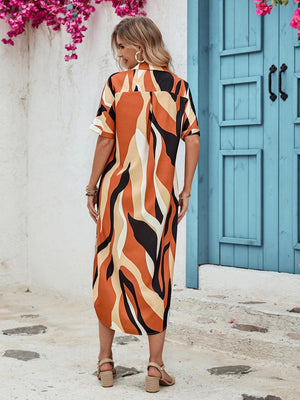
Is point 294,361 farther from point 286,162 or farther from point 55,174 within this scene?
point 55,174

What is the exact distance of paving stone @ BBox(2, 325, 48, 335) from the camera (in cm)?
445

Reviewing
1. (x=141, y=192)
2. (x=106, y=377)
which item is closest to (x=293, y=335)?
(x=106, y=377)

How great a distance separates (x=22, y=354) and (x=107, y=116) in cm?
152

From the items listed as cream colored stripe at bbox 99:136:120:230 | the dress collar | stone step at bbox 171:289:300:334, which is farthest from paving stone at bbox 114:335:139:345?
the dress collar

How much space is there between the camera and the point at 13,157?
621cm

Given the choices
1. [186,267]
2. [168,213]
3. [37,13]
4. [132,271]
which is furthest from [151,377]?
[37,13]

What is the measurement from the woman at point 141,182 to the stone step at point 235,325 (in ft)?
2.57

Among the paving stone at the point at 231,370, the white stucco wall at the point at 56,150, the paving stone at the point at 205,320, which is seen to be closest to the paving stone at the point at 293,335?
the paving stone at the point at 231,370

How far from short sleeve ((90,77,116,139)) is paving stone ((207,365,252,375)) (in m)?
1.31

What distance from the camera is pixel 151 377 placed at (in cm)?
316

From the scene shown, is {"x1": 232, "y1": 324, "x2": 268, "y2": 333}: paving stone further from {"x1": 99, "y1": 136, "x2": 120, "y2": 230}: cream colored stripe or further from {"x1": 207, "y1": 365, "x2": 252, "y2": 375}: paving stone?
{"x1": 99, "y1": 136, "x2": 120, "y2": 230}: cream colored stripe

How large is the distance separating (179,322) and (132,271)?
1188 millimetres

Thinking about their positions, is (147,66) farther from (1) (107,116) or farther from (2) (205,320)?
(2) (205,320)

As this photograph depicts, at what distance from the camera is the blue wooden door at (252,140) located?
4402 mm
